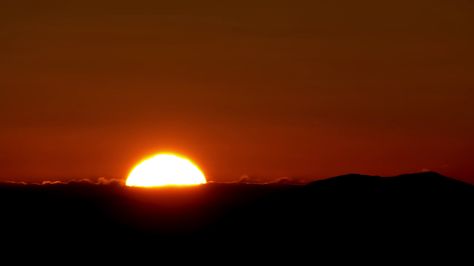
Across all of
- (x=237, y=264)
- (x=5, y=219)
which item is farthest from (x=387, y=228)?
(x=5, y=219)

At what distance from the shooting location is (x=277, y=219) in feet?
433

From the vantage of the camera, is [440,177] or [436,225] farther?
[440,177]

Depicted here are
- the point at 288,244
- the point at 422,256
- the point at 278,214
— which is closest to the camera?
the point at 422,256

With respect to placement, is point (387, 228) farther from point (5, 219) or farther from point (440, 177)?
point (5, 219)

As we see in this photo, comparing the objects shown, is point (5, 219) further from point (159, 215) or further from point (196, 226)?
point (196, 226)

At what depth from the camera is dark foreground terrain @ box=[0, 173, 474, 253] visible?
12375cm

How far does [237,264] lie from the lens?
118750mm

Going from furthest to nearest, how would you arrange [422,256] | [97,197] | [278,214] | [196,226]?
[97,197]
[196,226]
[278,214]
[422,256]

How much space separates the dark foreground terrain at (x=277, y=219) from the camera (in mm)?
123750

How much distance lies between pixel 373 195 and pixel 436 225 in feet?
46.9

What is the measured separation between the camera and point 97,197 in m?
190

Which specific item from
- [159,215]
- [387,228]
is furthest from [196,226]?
[387,228]

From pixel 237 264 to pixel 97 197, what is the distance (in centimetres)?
7707

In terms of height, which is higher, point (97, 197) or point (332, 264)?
point (97, 197)
